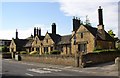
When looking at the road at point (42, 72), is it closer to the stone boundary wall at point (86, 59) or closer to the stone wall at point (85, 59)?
the stone wall at point (85, 59)

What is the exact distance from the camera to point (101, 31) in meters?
45.7

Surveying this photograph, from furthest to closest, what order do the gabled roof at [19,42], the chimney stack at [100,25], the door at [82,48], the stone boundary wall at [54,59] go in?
the gabled roof at [19,42] → the door at [82,48] → the chimney stack at [100,25] → the stone boundary wall at [54,59]

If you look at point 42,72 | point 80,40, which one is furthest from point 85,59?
point 80,40

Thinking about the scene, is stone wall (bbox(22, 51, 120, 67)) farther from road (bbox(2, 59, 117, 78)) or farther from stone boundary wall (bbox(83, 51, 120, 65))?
road (bbox(2, 59, 117, 78))

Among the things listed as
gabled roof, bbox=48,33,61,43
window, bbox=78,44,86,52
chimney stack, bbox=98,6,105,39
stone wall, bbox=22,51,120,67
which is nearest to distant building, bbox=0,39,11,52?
gabled roof, bbox=48,33,61,43

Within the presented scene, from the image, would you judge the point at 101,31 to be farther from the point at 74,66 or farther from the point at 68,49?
the point at 74,66

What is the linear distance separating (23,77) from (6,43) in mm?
94803

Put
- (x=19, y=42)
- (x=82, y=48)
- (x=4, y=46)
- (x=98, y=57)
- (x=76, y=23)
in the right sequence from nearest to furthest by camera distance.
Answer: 1. (x=98, y=57)
2. (x=82, y=48)
3. (x=76, y=23)
4. (x=19, y=42)
5. (x=4, y=46)

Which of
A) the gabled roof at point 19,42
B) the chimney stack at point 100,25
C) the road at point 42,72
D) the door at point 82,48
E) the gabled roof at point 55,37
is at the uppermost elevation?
the chimney stack at point 100,25

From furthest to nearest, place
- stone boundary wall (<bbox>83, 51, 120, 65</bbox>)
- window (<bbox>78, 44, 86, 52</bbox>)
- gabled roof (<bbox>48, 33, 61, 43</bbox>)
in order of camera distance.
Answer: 1. gabled roof (<bbox>48, 33, 61, 43</bbox>)
2. window (<bbox>78, 44, 86, 52</bbox>)
3. stone boundary wall (<bbox>83, 51, 120, 65</bbox>)

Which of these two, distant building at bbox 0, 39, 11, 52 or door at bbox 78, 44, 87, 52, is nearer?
door at bbox 78, 44, 87, 52

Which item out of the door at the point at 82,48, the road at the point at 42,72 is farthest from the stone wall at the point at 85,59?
the door at the point at 82,48

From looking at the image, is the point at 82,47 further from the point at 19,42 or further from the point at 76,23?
the point at 19,42

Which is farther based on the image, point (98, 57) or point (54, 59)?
point (54, 59)
